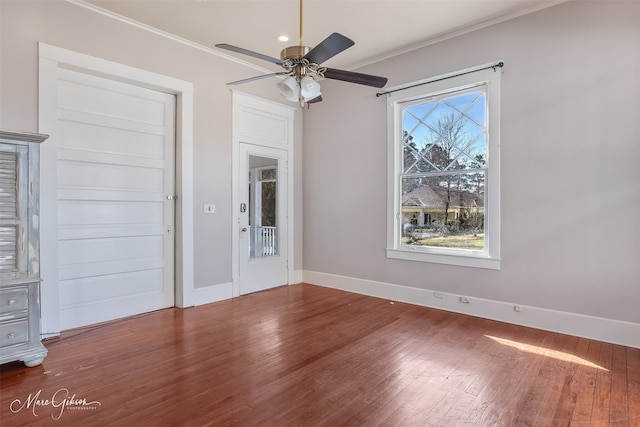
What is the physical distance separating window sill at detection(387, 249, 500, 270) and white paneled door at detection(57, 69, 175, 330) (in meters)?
2.91

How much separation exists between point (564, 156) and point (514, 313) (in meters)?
1.67

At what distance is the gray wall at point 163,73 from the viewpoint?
9.71 ft

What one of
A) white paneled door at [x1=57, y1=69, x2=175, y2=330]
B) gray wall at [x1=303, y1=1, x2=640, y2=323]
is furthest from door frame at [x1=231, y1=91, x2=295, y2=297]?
gray wall at [x1=303, y1=1, x2=640, y2=323]

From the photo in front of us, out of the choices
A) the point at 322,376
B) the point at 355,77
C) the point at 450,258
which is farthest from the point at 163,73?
the point at 450,258

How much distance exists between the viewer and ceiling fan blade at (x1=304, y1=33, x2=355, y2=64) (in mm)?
2006

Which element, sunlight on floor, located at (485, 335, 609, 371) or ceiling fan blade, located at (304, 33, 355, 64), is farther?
sunlight on floor, located at (485, 335, 609, 371)

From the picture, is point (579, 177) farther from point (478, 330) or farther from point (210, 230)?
point (210, 230)

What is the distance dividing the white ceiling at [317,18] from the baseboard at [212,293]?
10.1ft

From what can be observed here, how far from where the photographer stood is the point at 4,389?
7.41 feet

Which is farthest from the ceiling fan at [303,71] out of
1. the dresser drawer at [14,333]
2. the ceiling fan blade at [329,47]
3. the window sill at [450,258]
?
the dresser drawer at [14,333]

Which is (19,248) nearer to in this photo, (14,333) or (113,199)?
(14,333)

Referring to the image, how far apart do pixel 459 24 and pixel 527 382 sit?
3541 mm

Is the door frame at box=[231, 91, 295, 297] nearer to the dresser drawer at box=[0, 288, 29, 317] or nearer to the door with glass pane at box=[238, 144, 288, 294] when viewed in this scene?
the door with glass pane at box=[238, 144, 288, 294]

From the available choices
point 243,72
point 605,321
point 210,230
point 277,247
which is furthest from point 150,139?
point 605,321
